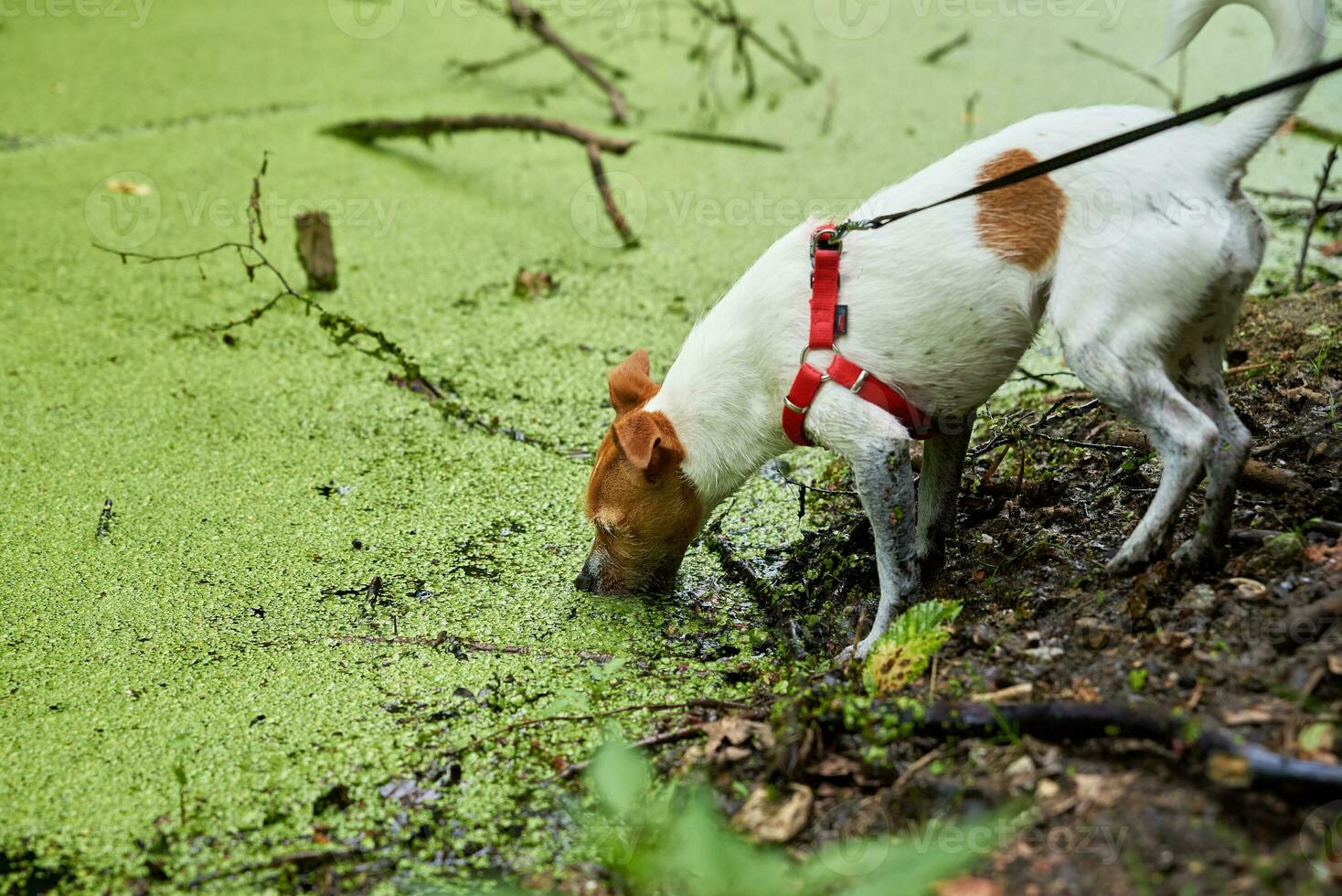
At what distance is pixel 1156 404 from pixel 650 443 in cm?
109

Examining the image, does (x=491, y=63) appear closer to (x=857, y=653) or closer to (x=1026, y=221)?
(x=1026, y=221)

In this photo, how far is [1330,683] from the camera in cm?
178

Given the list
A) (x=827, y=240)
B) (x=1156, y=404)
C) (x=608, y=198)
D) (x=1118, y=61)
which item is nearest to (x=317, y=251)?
(x=608, y=198)

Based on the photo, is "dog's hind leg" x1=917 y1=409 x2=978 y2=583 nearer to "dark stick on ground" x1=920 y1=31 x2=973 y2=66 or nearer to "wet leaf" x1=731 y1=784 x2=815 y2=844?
"wet leaf" x1=731 y1=784 x2=815 y2=844

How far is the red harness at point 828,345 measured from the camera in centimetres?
242

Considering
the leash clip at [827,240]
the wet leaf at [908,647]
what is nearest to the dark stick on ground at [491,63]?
the leash clip at [827,240]

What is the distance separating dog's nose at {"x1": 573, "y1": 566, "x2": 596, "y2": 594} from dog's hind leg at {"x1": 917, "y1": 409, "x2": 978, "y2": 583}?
83 centimetres

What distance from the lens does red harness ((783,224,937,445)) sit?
95.3 inches

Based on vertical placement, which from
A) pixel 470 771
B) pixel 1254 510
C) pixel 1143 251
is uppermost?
pixel 1143 251

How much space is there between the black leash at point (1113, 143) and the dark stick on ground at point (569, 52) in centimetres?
384

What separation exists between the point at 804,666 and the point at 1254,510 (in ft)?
3.47

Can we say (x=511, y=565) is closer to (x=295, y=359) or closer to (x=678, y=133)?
(x=295, y=359)

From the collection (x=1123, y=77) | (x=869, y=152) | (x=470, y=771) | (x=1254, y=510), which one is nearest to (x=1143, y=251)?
(x=1254, y=510)

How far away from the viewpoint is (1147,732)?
5.87 ft
